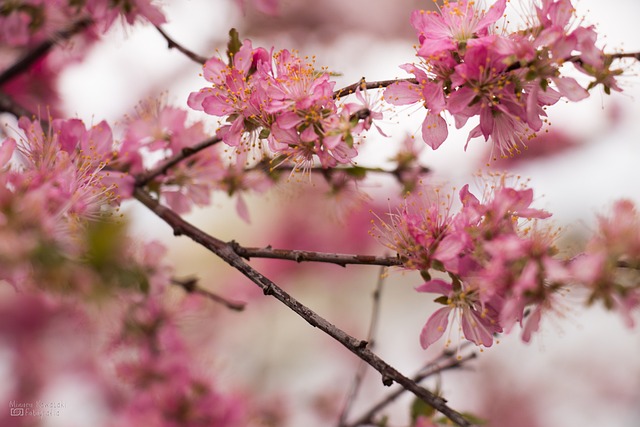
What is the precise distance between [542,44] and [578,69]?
0.16ft

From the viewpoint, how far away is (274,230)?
124 inches

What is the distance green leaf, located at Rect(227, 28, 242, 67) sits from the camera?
0.84 metres

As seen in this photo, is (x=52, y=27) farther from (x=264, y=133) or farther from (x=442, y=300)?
(x=442, y=300)

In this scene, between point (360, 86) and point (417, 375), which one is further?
point (417, 375)

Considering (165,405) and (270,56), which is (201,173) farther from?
(165,405)

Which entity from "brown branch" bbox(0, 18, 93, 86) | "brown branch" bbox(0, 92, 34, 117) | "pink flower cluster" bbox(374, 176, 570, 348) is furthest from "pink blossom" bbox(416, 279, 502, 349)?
"brown branch" bbox(0, 18, 93, 86)

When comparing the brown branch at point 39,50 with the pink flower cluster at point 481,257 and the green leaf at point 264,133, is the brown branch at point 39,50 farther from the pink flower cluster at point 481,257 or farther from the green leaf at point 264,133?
the pink flower cluster at point 481,257

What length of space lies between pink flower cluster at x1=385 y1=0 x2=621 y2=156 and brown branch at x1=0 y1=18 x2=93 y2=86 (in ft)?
2.10

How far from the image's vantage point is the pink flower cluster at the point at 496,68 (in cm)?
71

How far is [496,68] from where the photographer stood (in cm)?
72

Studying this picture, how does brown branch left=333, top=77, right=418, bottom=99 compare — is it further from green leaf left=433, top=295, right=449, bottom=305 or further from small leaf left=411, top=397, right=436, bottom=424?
small leaf left=411, top=397, right=436, bottom=424

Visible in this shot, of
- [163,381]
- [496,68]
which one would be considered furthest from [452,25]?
[163,381]

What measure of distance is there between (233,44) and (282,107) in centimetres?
13

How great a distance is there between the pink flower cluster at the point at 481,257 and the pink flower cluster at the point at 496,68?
77 mm
